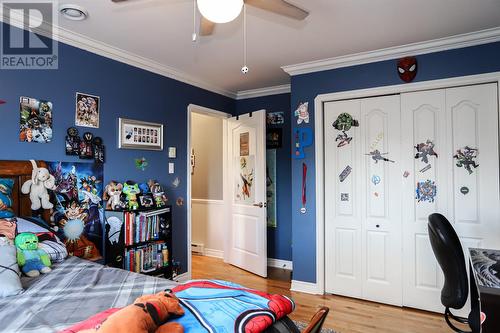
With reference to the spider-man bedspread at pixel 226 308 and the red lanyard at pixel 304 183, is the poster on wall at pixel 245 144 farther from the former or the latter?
the spider-man bedspread at pixel 226 308

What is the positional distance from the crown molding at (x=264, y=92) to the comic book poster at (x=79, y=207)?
104 inches

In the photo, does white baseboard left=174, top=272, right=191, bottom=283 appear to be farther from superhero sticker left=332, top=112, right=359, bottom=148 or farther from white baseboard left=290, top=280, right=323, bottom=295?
superhero sticker left=332, top=112, right=359, bottom=148

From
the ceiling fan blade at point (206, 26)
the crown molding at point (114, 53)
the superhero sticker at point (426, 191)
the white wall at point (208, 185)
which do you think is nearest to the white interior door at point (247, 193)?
the white wall at point (208, 185)

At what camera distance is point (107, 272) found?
2080mm

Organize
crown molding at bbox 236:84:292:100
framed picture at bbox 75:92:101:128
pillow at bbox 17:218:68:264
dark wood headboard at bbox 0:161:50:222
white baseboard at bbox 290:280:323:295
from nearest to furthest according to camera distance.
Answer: pillow at bbox 17:218:68:264 < dark wood headboard at bbox 0:161:50:222 < framed picture at bbox 75:92:101:128 < white baseboard at bbox 290:280:323:295 < crown molding at bbox 236:84:292:100

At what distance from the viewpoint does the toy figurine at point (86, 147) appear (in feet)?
9.50

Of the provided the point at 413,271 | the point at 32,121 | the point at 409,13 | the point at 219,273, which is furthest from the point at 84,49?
the point at 413,271

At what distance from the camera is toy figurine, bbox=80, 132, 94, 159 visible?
2.89 meters

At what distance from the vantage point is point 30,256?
2.02 metres

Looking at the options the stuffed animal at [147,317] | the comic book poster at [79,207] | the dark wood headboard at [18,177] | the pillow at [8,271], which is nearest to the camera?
the stuffed animal at [147,317]

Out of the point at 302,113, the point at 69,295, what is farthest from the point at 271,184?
the point at 69,295

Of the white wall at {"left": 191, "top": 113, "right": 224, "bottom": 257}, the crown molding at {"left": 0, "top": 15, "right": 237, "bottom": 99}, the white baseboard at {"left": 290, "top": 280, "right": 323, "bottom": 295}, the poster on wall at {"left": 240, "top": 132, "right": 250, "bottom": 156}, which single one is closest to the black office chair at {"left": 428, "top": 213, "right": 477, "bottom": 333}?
the white baseboard at {"left": 290, "top": 280, "right": 323, "bottom": 295}

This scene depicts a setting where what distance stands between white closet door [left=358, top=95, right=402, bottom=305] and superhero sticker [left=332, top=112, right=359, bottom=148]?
118 millimetres

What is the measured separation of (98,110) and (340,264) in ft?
10.1
